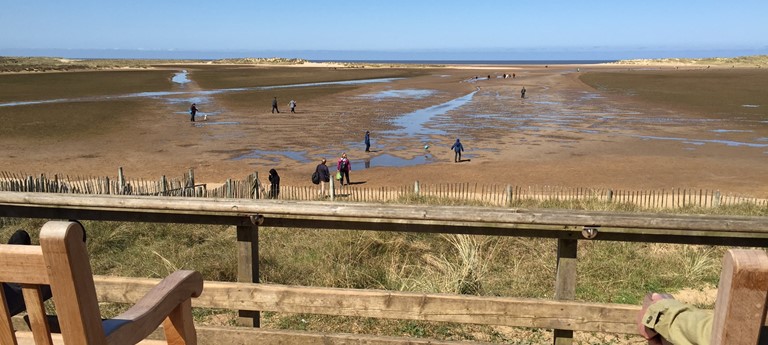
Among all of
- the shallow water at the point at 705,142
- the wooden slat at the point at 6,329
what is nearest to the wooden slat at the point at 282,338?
the wooden slat at the point at 6,329

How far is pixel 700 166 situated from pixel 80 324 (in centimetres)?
2616

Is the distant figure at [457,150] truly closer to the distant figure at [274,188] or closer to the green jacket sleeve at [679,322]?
the distant figure at [274,188]

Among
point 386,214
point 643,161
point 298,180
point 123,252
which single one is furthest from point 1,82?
point 386,214

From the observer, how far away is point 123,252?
6.91 meters

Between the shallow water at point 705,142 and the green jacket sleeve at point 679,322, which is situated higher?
the green jacket sleeve at point 679,322

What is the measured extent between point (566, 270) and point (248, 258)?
183 centimetres

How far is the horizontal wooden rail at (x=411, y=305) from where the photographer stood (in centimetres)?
335

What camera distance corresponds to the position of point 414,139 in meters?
30.8

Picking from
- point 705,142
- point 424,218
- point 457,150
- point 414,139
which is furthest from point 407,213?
point 705,142

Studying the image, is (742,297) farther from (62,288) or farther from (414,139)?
(414,139)

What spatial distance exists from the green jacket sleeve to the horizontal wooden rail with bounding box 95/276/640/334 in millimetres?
1391

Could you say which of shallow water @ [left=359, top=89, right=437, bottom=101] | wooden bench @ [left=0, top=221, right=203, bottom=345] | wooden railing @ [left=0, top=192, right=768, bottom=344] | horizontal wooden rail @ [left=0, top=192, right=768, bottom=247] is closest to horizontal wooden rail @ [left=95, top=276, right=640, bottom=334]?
wooden railing @ [left=0, top=192, right=768, bottom=344]

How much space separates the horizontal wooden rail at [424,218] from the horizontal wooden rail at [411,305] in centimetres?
38

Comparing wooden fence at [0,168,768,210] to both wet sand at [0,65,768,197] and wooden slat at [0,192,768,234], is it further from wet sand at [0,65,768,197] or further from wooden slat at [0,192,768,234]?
wooden slat at [0,192,768,234]
